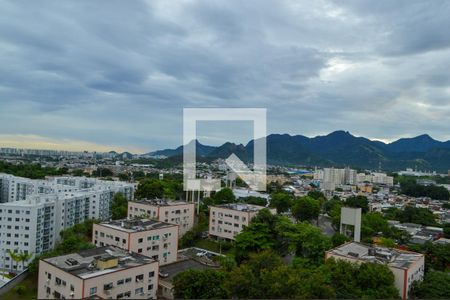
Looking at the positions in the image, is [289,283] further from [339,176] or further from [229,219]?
[339,176]

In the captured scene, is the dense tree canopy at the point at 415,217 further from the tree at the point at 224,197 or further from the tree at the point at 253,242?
the tree at the point at 253,242

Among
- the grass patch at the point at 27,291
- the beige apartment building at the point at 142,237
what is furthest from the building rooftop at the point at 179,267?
the grass patch at the point at 27,291

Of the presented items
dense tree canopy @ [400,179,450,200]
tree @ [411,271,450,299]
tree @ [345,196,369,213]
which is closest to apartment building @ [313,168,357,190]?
dense tree canopy @ [400,179,450,200]

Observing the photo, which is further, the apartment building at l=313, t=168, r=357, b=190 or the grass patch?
the apartment building at l=313, t=168, r=357, b=190

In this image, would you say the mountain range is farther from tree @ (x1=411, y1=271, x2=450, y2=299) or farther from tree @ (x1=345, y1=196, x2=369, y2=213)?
tree @ (x1=411, y1=271, x2=450, y2=299)

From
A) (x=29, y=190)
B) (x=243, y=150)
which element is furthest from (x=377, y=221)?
(x=243, y=150)

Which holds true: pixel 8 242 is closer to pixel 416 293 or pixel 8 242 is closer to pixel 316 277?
pixel 316 277
